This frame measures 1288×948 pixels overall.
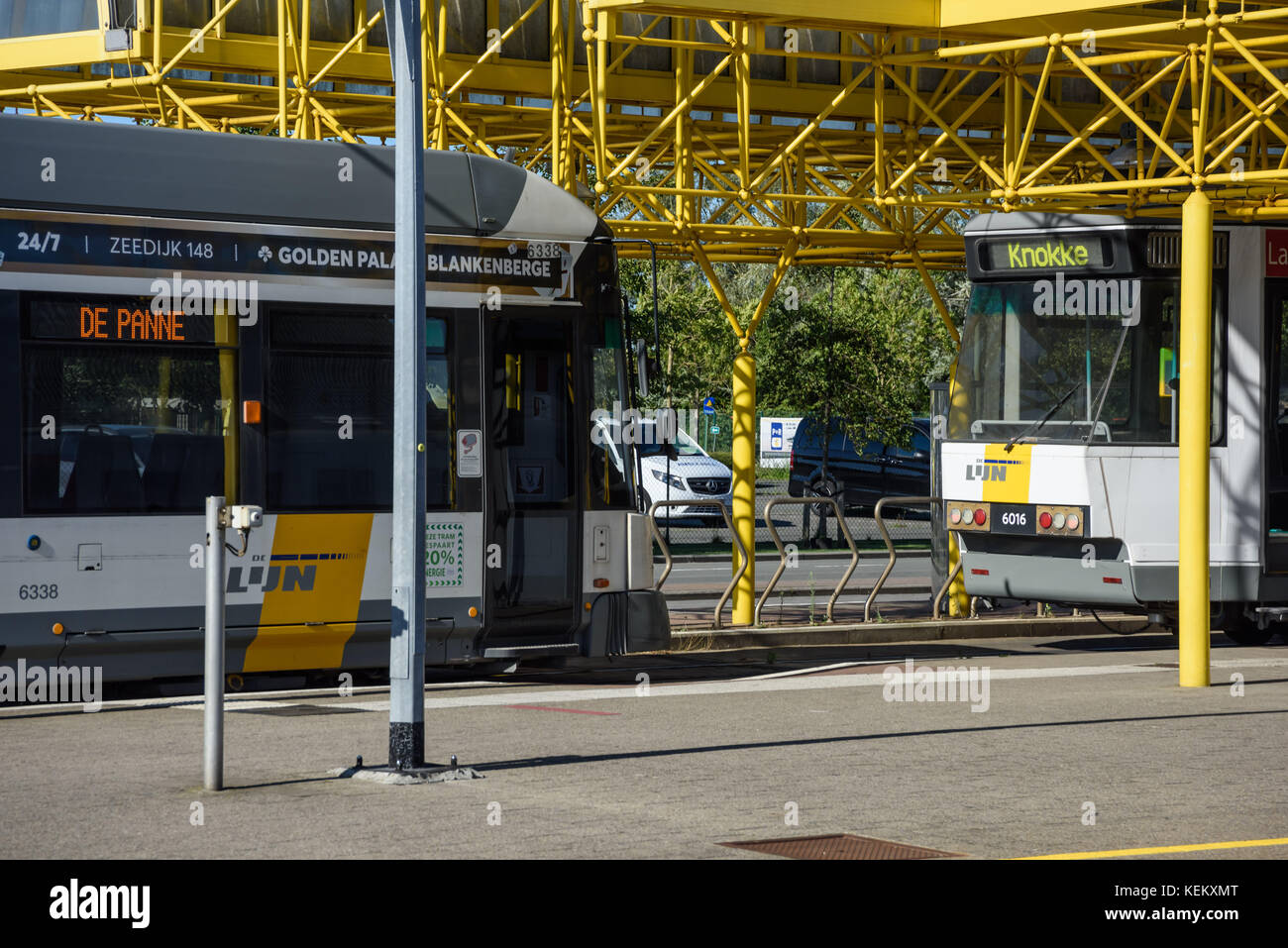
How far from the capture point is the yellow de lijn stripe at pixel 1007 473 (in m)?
16.3

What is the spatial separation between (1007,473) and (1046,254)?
195 cm

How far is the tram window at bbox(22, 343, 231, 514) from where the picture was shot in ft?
39.5

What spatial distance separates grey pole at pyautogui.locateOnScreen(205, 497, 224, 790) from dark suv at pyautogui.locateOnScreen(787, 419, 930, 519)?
30.2m

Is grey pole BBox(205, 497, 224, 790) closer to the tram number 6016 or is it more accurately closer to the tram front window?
the tram number 6016

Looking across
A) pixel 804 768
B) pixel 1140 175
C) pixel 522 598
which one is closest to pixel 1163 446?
pixel 1140 175

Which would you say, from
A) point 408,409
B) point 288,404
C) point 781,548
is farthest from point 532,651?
point 781,548

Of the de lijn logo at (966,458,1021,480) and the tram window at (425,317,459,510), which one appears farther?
the de lijn logo at (966,458,1021,480)

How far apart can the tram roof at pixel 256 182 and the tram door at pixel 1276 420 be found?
20.2 feet

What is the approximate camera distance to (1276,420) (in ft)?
54.2

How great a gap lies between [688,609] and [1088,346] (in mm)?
7198
